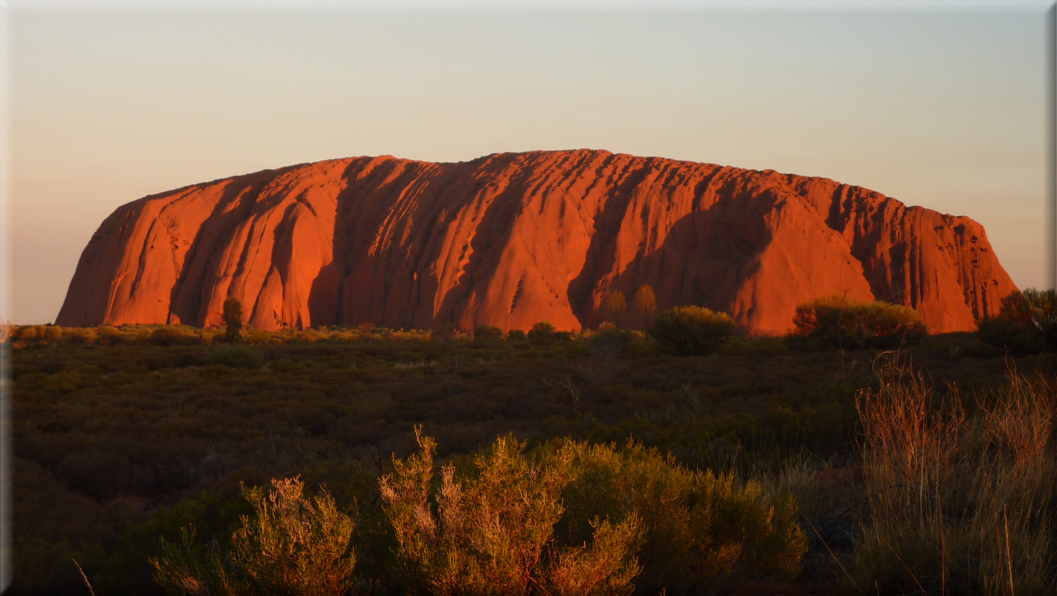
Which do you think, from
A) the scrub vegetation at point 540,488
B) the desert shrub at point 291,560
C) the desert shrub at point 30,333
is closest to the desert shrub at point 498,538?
the scrub vegetation at point 540,488

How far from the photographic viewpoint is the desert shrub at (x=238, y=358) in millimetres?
21625

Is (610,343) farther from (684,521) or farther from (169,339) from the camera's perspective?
(169,339)

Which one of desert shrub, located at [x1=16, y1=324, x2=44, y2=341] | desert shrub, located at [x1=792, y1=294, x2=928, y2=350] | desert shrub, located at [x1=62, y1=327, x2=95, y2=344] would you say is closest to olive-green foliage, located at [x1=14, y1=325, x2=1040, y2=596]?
desert shrub, located at [x1=792, y1=294, x2=928, y2=350]

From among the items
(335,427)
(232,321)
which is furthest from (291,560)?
(232,321)

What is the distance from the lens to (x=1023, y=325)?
59.8 ft

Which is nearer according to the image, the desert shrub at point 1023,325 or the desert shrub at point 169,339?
the desert shrub at point 1023,325

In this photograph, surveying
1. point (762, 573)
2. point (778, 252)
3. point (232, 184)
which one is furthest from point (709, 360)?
point (232, 184)

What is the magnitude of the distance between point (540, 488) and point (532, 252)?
53960 millimetres

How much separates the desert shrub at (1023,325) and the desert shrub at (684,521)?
13.9 m

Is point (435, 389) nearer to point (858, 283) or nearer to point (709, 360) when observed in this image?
point (709, 360)

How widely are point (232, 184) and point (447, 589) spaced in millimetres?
A: 72936

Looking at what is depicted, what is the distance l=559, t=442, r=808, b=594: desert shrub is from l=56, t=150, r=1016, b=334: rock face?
4875 cm

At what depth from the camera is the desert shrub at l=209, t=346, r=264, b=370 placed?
21.6 metres

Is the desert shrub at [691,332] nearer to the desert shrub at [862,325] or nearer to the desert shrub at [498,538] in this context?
the desert shrub at [862,325]
